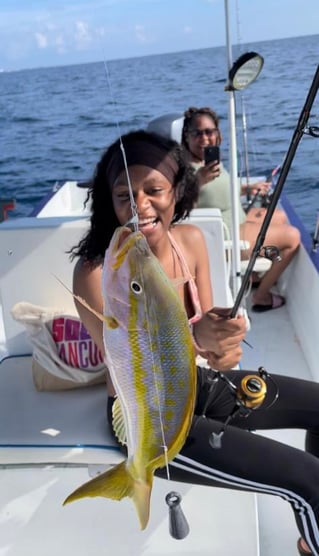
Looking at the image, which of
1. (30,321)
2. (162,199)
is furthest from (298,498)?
(30,321)

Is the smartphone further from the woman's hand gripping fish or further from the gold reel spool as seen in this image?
the woman's hand gripping fish

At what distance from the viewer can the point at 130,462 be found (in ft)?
4.10

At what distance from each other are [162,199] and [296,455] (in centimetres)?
95

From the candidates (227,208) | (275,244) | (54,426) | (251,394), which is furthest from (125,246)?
(227,208)

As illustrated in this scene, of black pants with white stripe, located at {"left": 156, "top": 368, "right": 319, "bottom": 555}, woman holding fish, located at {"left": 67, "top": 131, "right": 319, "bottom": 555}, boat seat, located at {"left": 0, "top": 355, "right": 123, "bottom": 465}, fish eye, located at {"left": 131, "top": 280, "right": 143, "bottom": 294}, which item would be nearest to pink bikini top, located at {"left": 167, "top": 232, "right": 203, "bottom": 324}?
woman holding fish, located at {"left": 67, "top": 131, "right": 319, "bottom": 555}

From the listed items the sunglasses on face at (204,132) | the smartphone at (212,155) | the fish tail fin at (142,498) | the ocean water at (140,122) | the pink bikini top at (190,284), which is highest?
the ocean water at (140,122)

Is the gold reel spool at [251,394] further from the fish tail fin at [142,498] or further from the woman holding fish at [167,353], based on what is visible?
the fish tail fin at [142,498]

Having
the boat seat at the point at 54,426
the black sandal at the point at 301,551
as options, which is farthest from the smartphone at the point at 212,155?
the black sandal at the point at 301,551

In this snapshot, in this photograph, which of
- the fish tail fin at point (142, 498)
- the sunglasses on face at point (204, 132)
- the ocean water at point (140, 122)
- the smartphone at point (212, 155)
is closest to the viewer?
the fish tail fin at point (142, 498)

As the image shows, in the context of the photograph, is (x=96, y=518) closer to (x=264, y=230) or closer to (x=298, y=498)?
(x=298, y=498)

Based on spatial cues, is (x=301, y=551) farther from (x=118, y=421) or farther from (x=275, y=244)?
(x=275, y=244)

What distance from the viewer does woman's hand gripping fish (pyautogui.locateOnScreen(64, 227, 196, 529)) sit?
37.8 inches

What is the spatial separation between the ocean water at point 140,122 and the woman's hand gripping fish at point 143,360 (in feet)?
7.21

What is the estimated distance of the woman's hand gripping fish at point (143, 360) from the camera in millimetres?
959
